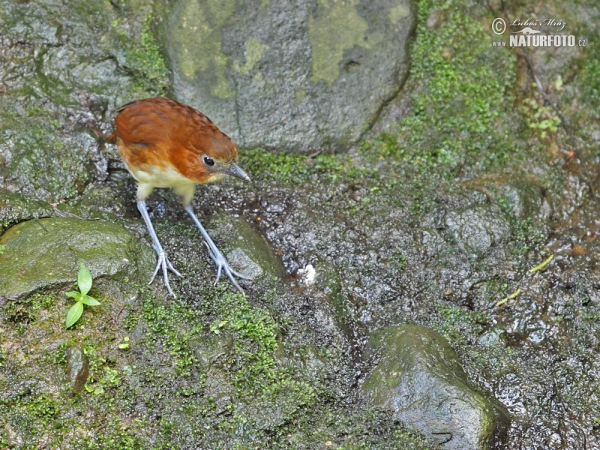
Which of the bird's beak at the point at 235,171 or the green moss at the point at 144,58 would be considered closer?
the bird's beak at the point at 235,171

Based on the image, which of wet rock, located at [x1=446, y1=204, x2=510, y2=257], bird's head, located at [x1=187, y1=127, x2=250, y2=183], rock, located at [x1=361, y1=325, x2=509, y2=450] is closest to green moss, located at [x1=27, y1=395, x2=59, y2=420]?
bird's head, located at [x1=187, y1=127, x2=250, y2=183]

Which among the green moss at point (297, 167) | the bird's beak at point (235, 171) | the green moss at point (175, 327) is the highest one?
the bird's beak at point (235, 171)

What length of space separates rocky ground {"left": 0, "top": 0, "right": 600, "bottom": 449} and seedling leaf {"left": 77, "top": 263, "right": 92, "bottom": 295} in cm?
14

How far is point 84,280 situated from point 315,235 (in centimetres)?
189

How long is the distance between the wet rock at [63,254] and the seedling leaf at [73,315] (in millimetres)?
219

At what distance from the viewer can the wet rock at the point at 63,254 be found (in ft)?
13.3

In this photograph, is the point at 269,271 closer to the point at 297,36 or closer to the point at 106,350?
the point at 106,350

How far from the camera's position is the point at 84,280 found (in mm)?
4020

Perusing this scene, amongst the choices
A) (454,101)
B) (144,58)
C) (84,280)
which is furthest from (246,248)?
(454,101)

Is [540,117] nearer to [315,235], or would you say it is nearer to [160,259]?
[315,235]

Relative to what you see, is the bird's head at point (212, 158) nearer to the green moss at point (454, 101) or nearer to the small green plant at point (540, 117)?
the green moss at point (454, 101)

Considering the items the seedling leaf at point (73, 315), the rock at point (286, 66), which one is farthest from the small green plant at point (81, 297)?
the rock at point (286, 66)

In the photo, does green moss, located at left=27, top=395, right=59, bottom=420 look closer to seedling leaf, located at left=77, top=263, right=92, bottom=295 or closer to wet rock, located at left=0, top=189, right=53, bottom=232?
seedling leaf, located at left=77, top=263, right=92, bottom=295

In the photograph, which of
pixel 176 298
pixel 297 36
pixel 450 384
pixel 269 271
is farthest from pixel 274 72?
pixel 450 384
